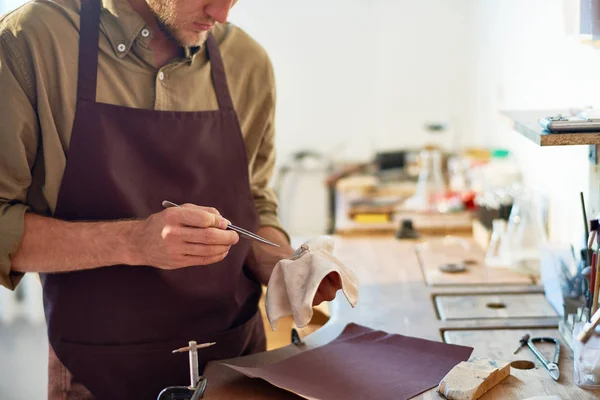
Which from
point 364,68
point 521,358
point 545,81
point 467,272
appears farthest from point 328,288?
point 364,68

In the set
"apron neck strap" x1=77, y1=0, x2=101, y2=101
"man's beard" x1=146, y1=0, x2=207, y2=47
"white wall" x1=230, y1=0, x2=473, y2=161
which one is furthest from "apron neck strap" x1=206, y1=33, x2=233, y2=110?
"white wall" x1=230, y1=0, x2=473, y2=161

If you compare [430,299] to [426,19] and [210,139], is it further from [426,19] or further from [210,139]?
[426,19]

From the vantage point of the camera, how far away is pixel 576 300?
1.91 metres

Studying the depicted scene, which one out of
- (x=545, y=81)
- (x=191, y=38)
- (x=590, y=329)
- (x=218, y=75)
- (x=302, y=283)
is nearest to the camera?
(x=590, y=329)

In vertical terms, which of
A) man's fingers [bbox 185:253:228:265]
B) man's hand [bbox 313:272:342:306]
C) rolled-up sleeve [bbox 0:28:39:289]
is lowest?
man's hand [bbox 313:272:342:306]

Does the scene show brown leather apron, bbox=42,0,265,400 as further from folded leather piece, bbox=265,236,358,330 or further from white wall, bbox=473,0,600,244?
white wall, bbox=473,0,600,244

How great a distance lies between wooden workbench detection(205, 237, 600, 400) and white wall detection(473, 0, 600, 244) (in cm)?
38

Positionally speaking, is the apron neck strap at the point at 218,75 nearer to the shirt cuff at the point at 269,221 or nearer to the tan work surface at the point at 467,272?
the shirt cuff at the point at 269,221

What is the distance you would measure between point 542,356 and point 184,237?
2.70 feet

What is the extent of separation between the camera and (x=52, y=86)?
5.70 feet

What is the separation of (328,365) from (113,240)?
52 cm

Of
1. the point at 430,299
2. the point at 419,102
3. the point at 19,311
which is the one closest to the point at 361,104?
the point at 419,102

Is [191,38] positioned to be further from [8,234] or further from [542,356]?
[542,356]

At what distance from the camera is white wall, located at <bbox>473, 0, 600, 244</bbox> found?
230cm
